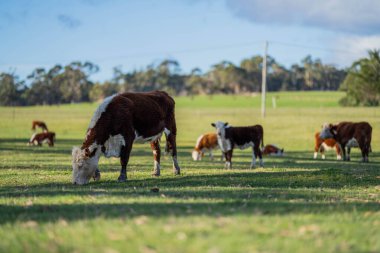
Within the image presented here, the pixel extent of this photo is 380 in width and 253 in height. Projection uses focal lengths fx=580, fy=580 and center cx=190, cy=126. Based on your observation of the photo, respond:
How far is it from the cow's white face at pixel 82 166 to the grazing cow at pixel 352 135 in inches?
660

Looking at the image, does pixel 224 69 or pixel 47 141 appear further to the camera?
pixel 224 69

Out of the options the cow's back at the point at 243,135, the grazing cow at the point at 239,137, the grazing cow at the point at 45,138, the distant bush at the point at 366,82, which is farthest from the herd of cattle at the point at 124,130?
the distant bush at the point at 366,82

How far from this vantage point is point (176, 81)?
16100 cm

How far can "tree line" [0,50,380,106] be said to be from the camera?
127 m

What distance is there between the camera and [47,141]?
135 ft

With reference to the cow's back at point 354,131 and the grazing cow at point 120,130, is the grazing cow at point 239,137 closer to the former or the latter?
the grazing cow at point 120,130

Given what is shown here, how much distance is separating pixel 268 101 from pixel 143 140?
114 meters

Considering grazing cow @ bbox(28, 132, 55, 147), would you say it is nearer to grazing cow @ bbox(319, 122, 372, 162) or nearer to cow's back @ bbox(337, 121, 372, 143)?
grazing cow @ bbox(319, 122, 372, 162)

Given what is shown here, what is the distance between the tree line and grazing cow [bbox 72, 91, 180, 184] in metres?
86.5

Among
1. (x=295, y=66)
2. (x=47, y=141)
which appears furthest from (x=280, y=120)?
(x=295, y=66)

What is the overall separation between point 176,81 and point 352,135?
5277 inches

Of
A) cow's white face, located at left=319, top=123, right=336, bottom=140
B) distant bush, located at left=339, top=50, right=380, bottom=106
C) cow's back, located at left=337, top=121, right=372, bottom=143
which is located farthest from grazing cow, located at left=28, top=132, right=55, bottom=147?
distant bush, located at left=339, top=50, right=380, bottom=106

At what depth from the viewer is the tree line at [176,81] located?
12675cm

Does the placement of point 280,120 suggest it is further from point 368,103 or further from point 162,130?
point 162,130
